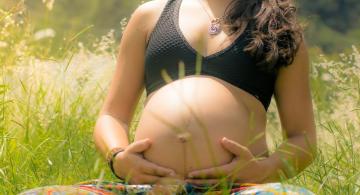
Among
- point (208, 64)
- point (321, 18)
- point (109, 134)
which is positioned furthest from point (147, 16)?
point (321, 18)

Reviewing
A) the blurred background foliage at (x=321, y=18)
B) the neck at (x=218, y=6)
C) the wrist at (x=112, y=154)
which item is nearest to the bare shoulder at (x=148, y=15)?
the neck at (x=218, y=6)

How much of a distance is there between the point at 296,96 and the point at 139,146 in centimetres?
56

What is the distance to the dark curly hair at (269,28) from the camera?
322cm

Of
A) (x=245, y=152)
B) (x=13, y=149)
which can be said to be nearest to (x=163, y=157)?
(x=245, y=152)

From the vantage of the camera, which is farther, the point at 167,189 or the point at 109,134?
the point at 109,134

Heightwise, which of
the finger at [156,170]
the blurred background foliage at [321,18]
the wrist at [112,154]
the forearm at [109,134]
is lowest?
the finger at [156,170]

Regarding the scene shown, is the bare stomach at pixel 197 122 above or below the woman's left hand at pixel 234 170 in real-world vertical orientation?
above

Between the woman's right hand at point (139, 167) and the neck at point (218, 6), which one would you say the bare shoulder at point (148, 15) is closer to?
the neck at point (218, 6)

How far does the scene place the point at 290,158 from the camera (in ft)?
10.3

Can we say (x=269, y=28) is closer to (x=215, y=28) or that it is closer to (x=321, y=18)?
(x=215, y=28)

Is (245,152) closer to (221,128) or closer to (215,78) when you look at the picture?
(221,128)

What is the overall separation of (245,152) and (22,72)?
1.87 m

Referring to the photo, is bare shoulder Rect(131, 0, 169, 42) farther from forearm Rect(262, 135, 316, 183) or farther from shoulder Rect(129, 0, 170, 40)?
forearm Rect(262, 135, 316, 183)

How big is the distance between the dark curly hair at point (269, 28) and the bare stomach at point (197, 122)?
0.46 feet
